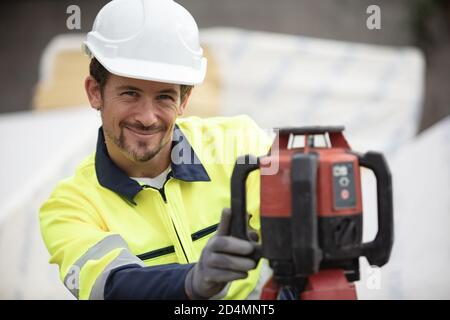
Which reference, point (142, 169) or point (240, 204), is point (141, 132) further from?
point (240, 204)

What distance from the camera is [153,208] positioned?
7.79ft

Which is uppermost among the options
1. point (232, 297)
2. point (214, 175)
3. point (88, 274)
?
point (214, 175)

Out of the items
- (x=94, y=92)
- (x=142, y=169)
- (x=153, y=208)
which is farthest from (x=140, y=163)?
(x=94, y=92)

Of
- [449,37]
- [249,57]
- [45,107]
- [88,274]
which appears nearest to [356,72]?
[249,57]

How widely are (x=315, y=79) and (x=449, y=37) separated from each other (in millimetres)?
1448

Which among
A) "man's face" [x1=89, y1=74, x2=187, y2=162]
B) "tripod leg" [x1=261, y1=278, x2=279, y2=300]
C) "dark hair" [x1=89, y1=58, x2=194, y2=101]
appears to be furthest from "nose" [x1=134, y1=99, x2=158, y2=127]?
"tripod leg" [x1=261, y1=278, x2=279, y2=300]

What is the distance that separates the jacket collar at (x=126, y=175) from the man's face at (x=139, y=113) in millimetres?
78

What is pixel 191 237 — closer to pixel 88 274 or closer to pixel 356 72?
pixel 88 274

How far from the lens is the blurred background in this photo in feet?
14.3

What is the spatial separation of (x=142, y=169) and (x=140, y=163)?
3 centimetres

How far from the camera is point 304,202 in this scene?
1.68 m

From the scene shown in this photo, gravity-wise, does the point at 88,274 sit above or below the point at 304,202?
below

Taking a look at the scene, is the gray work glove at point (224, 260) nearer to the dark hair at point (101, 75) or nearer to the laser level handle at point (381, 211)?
the laser level handle at point (381, 211)

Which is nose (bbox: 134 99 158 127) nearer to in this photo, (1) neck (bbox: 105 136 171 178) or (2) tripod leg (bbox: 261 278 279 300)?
(1) neck (bbox: 105 136 171 178)
